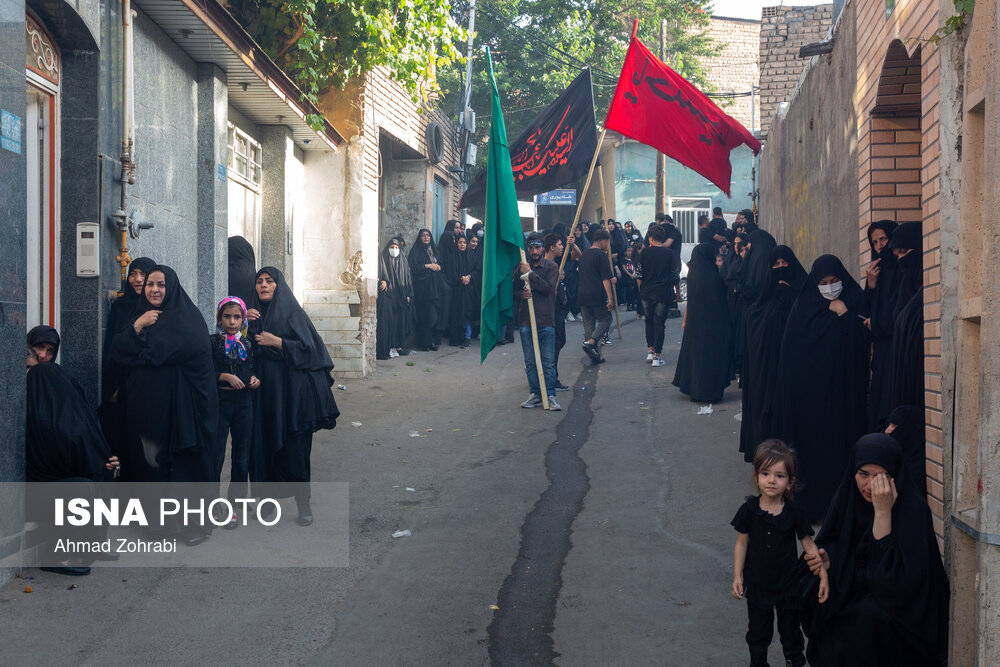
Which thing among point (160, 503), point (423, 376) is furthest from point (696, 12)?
point (160, 503)

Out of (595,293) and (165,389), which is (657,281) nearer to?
(595,293)

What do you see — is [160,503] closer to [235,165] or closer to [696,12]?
[235,165]

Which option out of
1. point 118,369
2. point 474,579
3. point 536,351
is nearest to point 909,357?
point 474,579

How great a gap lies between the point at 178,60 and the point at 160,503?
3.73 m

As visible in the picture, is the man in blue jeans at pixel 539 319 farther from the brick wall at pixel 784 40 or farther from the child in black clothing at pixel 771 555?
the brick wall at pixel 784 40

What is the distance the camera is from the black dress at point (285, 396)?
6.00 meters

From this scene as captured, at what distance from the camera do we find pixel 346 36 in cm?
1070

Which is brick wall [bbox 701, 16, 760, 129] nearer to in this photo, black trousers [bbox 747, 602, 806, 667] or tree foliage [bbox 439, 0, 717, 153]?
tree foliage [bbox 439, 0, 717, 153]

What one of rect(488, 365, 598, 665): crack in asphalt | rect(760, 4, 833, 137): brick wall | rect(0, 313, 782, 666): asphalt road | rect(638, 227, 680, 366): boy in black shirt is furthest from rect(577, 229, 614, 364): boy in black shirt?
rect(760, 4, 833, 137): brick wall

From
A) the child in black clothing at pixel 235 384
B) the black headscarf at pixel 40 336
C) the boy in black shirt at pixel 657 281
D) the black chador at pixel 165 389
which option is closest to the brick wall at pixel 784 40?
the boy in black shirt at pixel 657 281

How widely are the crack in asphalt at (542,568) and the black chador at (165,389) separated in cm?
187

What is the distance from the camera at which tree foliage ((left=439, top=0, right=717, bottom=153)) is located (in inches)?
1069

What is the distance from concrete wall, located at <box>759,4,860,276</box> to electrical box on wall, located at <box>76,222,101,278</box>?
5.03 metres

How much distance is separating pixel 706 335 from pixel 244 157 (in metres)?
4.78
